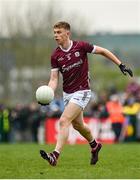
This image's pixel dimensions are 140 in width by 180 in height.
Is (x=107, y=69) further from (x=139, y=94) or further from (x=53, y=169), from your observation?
(x=53, y=169)

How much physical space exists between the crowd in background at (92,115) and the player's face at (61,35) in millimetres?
15258

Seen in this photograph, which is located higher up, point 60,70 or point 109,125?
point 60,70

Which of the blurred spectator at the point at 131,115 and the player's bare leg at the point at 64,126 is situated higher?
the player's bare leg at the point at 64,126

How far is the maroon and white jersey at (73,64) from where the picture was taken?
15.1 meters

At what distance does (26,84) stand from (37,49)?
3894 mm

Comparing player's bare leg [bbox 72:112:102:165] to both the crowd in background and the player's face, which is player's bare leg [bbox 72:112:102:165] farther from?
the crowd in background

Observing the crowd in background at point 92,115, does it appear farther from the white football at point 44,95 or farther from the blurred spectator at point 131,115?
the white football at point 44,95

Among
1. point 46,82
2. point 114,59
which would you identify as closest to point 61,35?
point 114,59

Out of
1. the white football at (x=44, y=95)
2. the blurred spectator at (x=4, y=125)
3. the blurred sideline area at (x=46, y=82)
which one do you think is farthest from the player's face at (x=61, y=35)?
the blurred spectator at (x=4, y=125)

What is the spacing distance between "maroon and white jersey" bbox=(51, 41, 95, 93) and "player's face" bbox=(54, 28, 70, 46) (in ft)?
0.62

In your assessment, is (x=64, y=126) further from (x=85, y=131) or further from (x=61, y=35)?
(x=61, y=35)

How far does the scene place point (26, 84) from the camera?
59.0 meters

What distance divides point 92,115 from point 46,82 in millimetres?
23444

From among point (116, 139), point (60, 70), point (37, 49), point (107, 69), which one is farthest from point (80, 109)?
point (107, 69)
